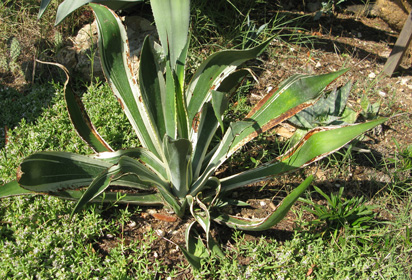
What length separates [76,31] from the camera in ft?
9.91

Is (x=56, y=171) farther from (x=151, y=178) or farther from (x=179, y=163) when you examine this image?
(x=179, y=163)

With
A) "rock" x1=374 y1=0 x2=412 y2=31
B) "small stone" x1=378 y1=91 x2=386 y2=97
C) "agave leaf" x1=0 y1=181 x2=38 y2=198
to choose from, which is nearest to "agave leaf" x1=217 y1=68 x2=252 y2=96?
"agave leaf" x1=0 y1=181 x2=38 y2=198

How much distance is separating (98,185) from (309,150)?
2.98 ft

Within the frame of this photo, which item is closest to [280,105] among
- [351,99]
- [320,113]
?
[320,113]

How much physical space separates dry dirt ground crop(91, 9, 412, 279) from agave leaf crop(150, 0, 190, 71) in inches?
32.7

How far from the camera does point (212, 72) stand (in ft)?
6.23

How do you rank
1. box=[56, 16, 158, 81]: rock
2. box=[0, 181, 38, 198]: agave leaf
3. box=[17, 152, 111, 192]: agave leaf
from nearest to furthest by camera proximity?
1. box=[17, 152, 111, 192]: agave leaf
2. box=[0, 181, 38, 198]: agave leaf
3. box=[56, 16, 158, 81]: rock

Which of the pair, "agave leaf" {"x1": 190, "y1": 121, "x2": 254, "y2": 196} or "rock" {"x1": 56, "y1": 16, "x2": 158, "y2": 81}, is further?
"rock" {"x1": 56, "y1": 16, "x2": 158, "y2": 81}

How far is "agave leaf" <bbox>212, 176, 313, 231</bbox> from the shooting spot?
1.47 m

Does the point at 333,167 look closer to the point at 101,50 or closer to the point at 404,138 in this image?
the point at 404,138

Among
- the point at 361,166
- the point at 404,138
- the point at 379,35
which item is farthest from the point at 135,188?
the point at 379,35

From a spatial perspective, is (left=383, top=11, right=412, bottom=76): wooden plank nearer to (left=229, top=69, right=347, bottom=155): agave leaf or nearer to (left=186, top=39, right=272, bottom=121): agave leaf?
(left=229, top=69, right=347, bottom=155): agave leaf

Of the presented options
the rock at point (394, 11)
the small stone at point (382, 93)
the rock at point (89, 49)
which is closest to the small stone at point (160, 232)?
the rock at point (89, 49)

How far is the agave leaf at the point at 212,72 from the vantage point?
5.81 feet
